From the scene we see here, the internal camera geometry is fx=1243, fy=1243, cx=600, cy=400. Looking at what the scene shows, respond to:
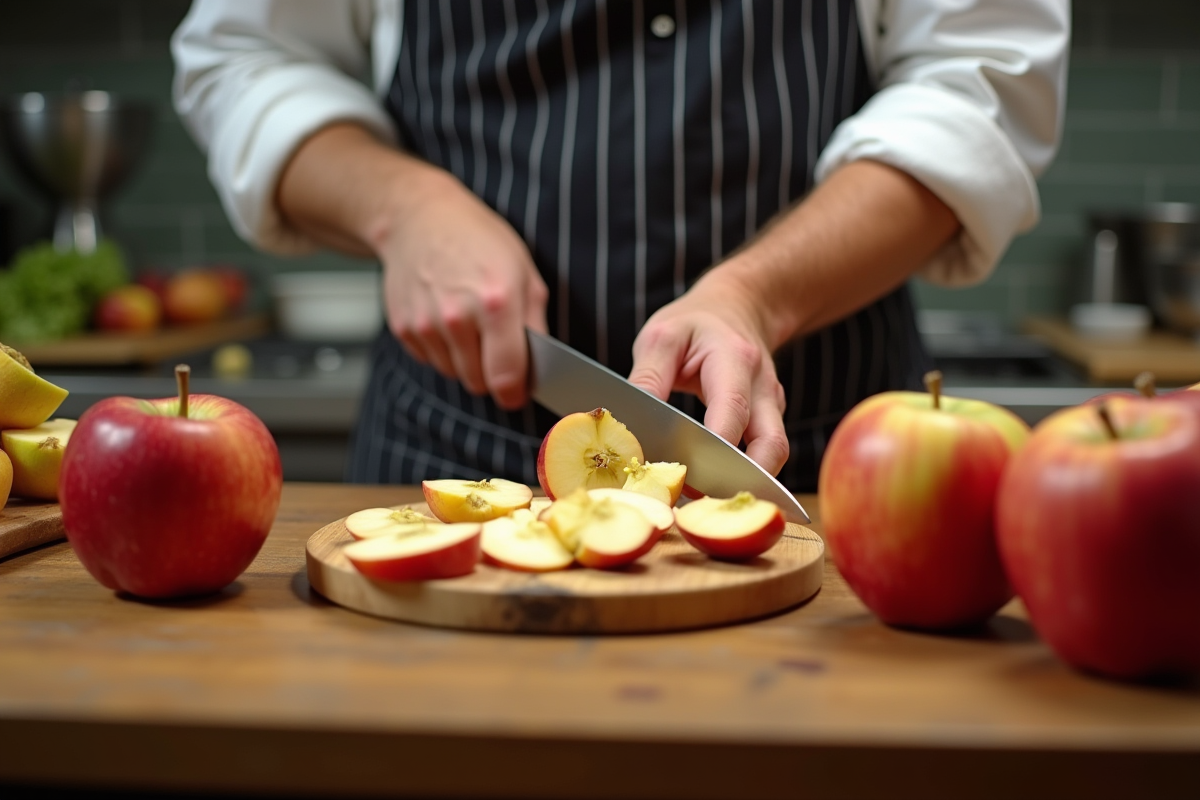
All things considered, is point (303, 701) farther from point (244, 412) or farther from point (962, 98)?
point (962, 98)

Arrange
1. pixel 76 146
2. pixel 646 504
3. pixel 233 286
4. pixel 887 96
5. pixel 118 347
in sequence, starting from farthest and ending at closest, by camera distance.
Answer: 1. pixel 233 286
2. pixel 76 146
3. pixel 118 347
4. pixel 887 96
5. pixel 646 504

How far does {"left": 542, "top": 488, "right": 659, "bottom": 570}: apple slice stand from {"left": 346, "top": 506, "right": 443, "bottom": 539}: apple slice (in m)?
0.09

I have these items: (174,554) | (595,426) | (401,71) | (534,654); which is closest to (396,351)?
(401,71)

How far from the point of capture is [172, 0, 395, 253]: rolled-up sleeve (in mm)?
1402

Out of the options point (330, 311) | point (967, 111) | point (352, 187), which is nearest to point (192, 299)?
point (330, 311)

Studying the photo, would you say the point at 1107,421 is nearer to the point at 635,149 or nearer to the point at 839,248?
the point at 839,248

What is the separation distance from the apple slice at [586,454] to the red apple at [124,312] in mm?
1751

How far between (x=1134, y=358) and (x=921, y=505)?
1.59 metres

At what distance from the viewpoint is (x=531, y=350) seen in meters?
1.18

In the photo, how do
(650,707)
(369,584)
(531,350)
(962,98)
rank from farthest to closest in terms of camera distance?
(962,98), (531,350), (369,584), (650,707)

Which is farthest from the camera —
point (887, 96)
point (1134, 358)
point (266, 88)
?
point (1134, 358)

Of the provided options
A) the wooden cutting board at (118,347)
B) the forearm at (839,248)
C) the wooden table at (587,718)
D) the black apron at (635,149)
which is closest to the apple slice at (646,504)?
the wooden table at (587,718)

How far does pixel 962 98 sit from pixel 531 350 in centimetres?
53

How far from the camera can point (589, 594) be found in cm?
70
